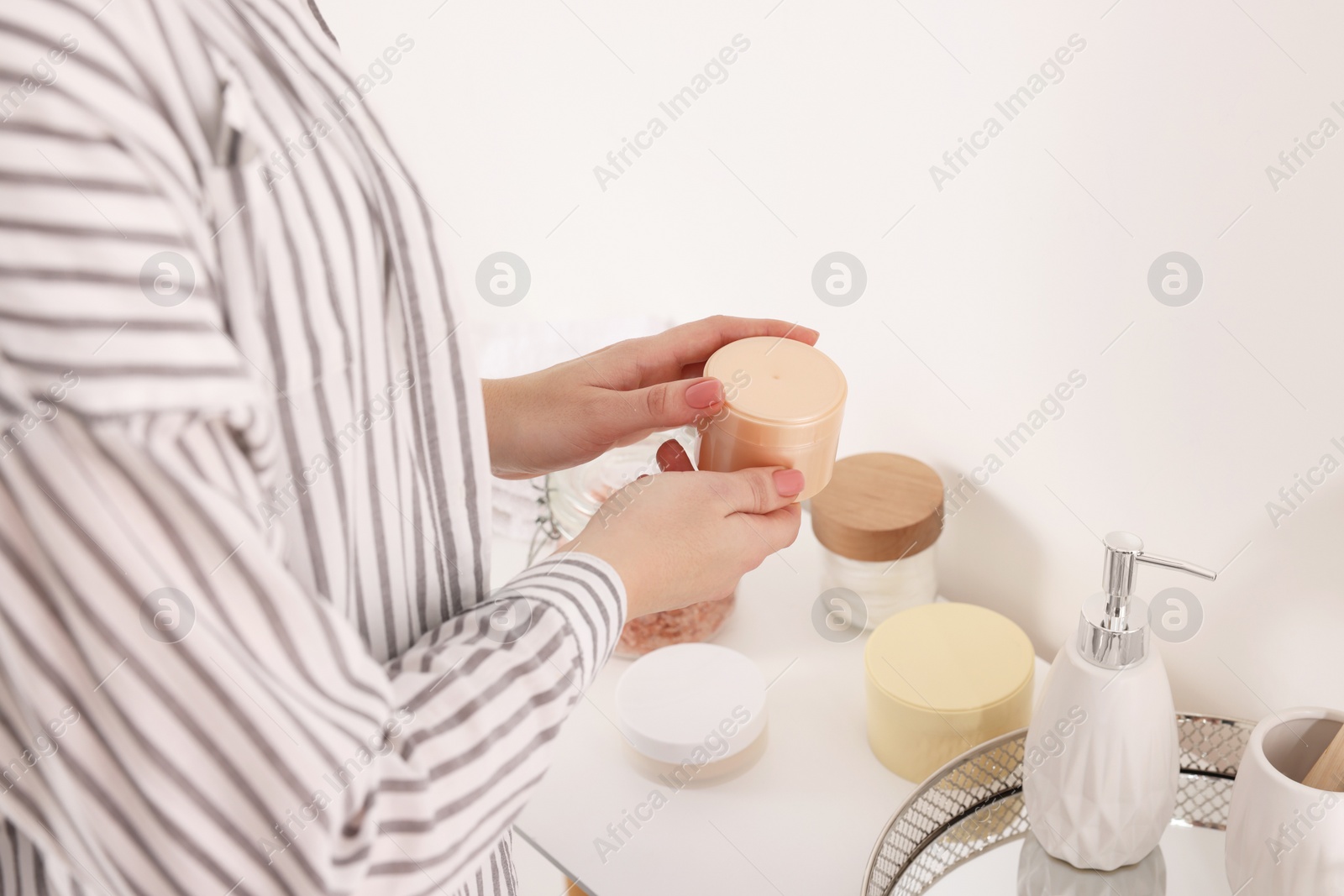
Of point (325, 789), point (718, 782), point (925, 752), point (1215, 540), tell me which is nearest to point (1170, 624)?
point (1215, 540)

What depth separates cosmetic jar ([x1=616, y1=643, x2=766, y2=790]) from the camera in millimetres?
687

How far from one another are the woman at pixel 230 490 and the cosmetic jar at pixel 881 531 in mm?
393

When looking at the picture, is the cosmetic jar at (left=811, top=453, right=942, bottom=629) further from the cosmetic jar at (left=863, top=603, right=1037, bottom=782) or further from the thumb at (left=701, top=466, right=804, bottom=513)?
the thumb at (left=701, top=466, right=804, bottom=513)

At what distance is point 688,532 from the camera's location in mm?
520

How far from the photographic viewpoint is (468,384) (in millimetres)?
419

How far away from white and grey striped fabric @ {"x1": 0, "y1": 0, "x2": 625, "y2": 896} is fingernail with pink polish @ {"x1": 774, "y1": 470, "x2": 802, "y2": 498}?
19 centimetres

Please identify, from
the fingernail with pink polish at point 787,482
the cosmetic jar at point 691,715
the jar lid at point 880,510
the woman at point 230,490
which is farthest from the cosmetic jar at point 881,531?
the woman at point 230,490

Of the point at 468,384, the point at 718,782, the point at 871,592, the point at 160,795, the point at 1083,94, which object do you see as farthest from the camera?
the point at 871,592

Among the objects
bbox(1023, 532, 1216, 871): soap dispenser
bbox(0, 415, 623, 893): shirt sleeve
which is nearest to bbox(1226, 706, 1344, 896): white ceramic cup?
bbox(1023, 532, 1216, 871): soap dispenser

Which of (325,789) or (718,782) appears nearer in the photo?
(325,789)

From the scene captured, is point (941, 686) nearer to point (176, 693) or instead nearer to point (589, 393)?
point (589, 393)

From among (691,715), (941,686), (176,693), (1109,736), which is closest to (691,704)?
(691,715)

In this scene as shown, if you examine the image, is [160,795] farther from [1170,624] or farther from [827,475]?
[1170,624]

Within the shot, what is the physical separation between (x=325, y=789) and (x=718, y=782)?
0.41 m
